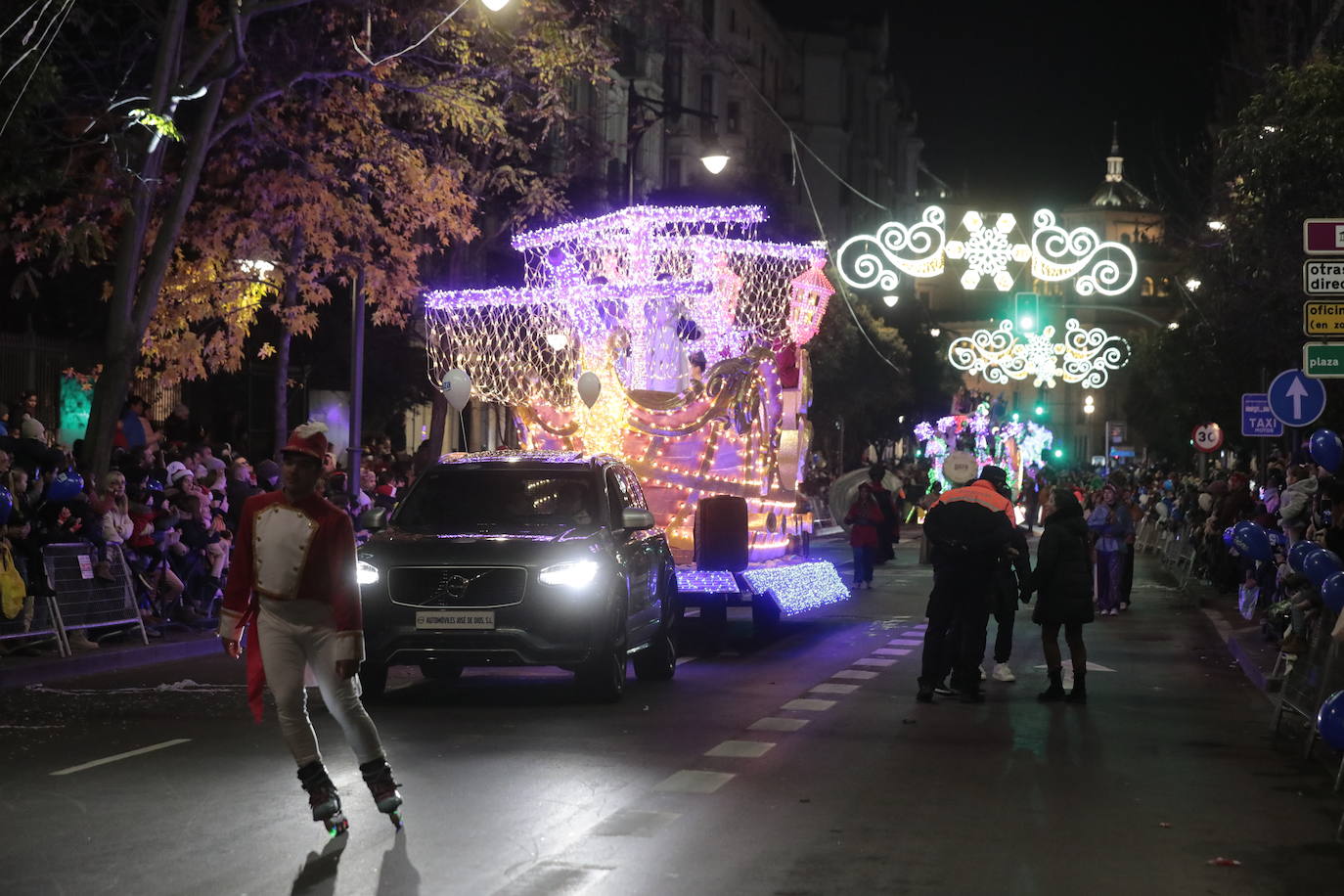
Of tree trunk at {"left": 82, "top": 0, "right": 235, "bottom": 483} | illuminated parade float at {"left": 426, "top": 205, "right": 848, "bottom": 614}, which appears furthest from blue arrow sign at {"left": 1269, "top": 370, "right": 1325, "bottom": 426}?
tree trunk at {"left": 82, "top": 0, "right": 235, "bottom": 483}

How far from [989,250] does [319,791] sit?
66.1ft

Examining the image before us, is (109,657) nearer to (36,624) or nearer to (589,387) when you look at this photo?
(36,624)

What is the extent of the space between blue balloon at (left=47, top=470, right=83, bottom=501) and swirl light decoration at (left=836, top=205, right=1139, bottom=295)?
11.7 m

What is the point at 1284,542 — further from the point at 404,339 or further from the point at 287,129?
the point at 404,339

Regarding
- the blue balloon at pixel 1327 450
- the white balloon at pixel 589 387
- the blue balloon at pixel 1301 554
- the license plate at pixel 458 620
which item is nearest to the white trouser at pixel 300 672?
the license plate at pixel 458 620

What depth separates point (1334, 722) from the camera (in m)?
9.05

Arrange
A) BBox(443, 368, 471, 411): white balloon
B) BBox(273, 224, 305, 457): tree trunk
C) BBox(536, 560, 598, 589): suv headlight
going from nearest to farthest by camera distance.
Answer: BBox(536, 560, 598, 589): suv headlight → BBox(443, 368, 471, 411): white balloon → BBox(273, 224, 305, 457): tree trunk

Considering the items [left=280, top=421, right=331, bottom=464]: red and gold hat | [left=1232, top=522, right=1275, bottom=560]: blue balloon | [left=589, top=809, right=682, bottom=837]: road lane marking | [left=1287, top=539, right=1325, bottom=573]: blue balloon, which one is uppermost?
[left=280, top=421, right=331, bottom=464]: red and gold hat

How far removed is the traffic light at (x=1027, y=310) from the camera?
3591 centimetres

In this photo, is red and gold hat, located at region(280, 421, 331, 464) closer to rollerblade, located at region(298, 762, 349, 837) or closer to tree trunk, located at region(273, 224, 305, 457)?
rollerblade, located at region(298, 762, 349, 837)

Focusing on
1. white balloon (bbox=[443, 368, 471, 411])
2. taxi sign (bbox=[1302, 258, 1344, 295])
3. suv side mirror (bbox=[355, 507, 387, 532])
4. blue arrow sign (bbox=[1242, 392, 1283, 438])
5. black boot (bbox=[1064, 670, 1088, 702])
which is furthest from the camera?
blue arrow sign (bbox=[1242, 392, 1283, 438])

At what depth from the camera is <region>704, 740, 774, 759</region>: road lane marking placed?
11.1 meters

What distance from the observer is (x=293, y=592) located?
333 inches

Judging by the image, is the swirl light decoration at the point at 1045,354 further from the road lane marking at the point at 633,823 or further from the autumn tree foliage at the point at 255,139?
the road lane marking at the point at 633,823
